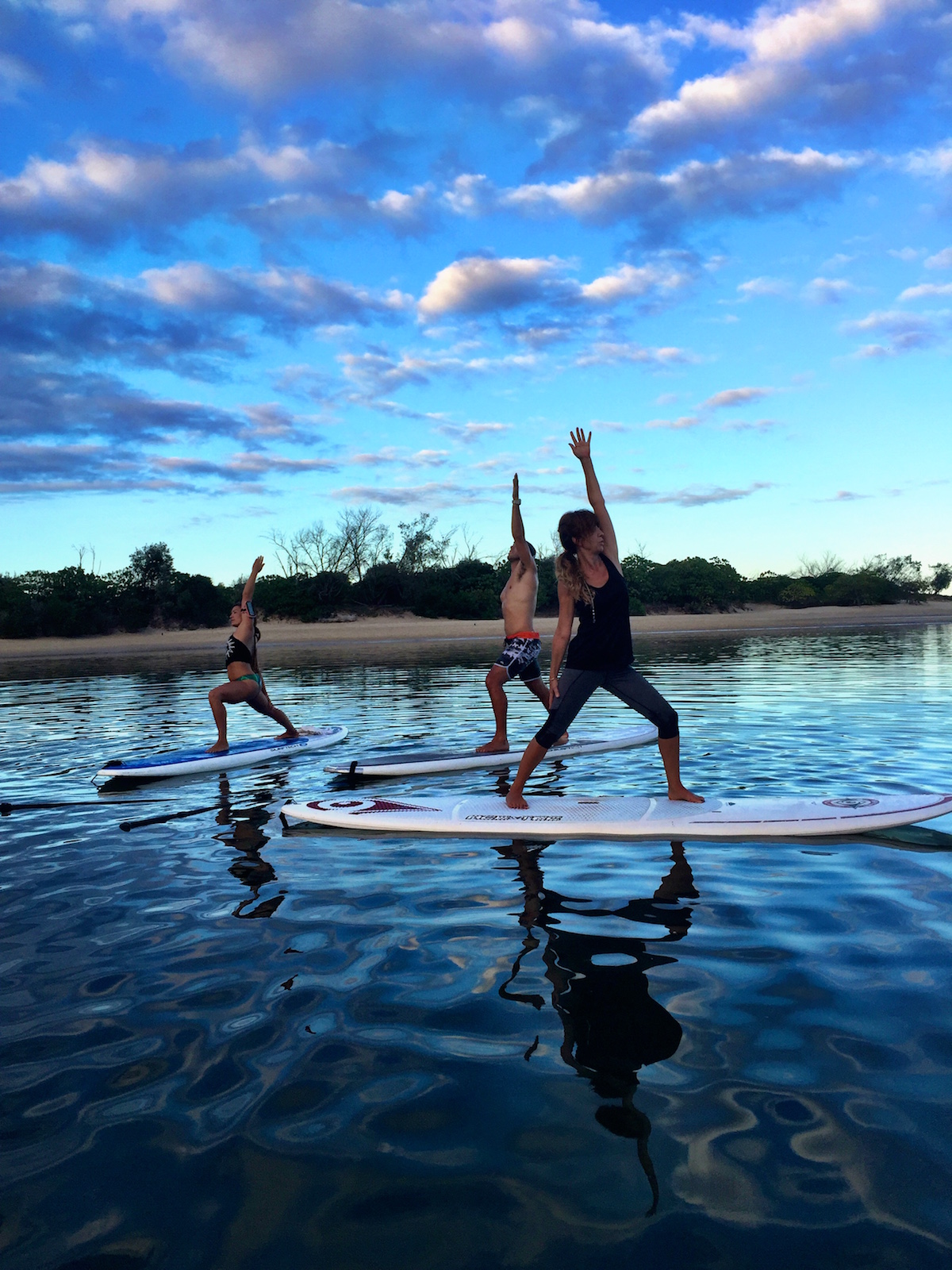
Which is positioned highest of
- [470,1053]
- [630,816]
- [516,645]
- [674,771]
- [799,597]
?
[799,597]

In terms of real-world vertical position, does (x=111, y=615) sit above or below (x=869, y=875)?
above

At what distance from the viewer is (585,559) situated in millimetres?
6035

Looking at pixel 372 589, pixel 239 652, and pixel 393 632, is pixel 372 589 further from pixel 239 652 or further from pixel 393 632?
pixel 239 652

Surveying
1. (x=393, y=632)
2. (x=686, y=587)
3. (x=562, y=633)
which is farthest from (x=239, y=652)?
(x=686, y=587)

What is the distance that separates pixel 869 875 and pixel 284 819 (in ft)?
13.4

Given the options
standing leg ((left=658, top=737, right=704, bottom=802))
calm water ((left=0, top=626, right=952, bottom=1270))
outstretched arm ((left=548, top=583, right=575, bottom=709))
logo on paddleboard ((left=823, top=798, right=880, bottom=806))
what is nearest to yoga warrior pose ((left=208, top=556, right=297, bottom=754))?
calm water ((left=0, top=626, right=952, bottom=1270))

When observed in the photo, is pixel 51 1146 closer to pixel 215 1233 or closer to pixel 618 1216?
pixel 215 1233

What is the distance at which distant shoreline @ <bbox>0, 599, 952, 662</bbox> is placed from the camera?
134 ft

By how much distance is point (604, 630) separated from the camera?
6.05 m

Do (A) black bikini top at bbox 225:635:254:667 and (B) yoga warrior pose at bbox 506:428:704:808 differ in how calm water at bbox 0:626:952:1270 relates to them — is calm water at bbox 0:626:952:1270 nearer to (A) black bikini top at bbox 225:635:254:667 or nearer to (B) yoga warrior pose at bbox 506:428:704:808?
(B) yoga warrior pose at bbox 506:428:704:808

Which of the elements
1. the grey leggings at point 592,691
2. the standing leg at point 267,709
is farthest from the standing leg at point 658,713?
the standing leg at point 267,709

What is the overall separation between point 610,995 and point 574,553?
3.31 metres

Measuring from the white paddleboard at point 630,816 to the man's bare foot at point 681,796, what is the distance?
9 centimetres

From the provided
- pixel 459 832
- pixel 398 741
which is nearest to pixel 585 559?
pixel 459 832
